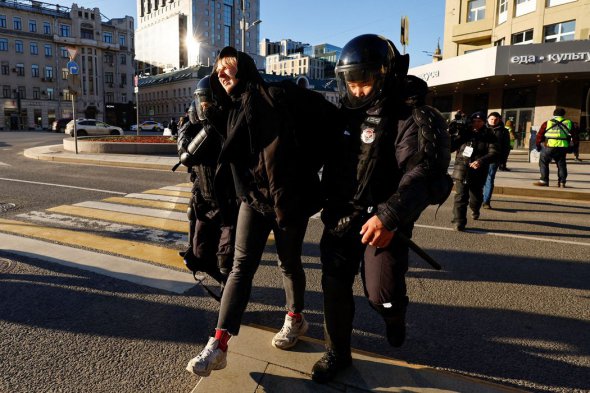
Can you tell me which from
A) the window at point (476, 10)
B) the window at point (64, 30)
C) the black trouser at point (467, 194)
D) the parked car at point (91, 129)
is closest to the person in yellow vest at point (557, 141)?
the black trouser at point (467, 194)

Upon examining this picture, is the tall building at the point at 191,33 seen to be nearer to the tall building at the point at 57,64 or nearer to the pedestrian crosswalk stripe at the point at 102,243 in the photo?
the tall building at the point at 57,64

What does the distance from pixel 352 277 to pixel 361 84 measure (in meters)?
1.05

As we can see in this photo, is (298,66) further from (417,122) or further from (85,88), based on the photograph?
(417,122)

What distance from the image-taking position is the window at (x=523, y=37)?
24.6m

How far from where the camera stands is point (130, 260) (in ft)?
14.6

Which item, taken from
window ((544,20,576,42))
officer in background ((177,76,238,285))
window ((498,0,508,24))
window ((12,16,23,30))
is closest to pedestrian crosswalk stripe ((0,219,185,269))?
officer in background ((177,76,238,285))

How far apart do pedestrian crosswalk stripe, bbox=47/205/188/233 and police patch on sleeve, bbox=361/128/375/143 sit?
4.11 meters

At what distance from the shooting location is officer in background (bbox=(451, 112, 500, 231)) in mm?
6402

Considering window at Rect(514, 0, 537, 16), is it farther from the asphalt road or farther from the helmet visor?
the helmet visor

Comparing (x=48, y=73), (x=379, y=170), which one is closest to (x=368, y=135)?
(x=379, y=170)

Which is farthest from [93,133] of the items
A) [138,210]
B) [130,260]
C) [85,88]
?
[85,88]

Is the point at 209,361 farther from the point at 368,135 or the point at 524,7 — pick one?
the point at 524,7

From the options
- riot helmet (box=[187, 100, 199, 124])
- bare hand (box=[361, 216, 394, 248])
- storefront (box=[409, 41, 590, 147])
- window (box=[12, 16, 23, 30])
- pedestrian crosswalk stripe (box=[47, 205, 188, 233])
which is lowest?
pedestrian crosswalk stripe (box=[47, 205, 188, 233])

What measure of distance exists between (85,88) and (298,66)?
96924 millimetres
